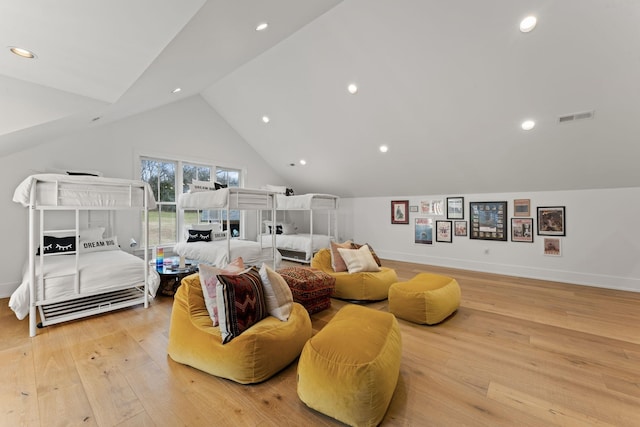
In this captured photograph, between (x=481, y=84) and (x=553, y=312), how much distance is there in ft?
9.41

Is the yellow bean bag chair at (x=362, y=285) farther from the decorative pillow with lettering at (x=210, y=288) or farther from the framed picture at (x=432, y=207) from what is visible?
the framed picture at (x=432, y=207)

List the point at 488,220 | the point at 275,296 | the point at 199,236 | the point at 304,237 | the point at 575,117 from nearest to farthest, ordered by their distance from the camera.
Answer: the point at 275,296, the point at 575,117, the point at 488,220, the point at 199,236, the point at 304,237

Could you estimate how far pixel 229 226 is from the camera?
13.6 feet

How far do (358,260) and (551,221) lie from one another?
3466mm

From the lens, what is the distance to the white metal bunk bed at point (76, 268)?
2484 mm

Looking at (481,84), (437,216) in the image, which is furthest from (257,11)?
A: (437,216)

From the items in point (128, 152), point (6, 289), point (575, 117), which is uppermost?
point (575, 117)

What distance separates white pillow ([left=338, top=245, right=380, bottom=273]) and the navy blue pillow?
2.89 metres

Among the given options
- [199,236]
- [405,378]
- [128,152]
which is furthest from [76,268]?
[405,378]

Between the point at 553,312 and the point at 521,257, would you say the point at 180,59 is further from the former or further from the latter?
the point at 521,257

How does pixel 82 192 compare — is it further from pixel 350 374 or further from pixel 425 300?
pixel 425 300

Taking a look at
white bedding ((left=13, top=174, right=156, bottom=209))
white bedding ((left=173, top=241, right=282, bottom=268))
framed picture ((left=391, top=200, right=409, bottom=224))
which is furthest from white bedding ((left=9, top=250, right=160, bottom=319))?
framed picture ((left=391, top=200, right=409, bottom=224))

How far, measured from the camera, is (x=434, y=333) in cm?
260

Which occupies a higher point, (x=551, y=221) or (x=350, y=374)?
(x=551, y=221)
